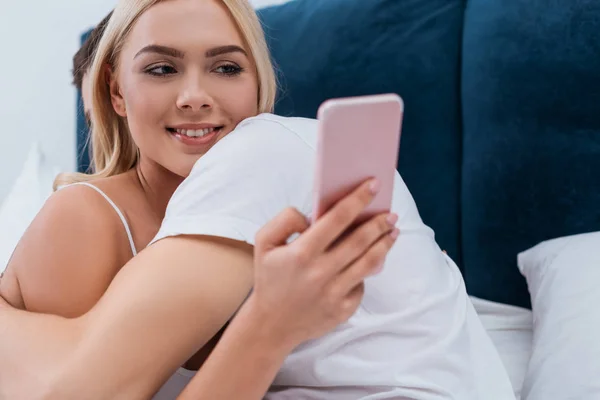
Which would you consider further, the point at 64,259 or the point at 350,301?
the point at 64,259

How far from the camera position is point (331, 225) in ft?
1.87

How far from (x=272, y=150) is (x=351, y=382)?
28 centimetres

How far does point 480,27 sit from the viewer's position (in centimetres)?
155

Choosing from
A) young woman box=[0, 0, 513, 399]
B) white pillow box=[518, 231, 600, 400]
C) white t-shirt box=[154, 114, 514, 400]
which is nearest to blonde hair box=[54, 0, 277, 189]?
young woman box=[0, 0, 513, 399]

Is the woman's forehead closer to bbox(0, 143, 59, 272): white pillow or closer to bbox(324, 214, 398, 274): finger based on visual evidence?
bbox(324, 214, 398, 274): finger

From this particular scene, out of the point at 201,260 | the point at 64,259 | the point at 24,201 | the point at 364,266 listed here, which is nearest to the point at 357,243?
the point at 364,266

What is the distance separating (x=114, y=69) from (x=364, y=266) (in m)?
0.67

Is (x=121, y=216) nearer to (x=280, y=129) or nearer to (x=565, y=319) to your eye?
(x=280, y=129)

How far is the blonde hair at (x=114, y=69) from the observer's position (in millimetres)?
1013

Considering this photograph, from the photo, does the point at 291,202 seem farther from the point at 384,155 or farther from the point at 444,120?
the point at 444,120

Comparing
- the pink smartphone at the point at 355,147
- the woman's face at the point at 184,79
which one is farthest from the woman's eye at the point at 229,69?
the pink smartphone at the point at 355,147

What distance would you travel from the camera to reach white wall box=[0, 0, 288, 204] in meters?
2.31

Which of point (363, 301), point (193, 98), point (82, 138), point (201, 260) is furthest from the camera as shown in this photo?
point (82, 138)

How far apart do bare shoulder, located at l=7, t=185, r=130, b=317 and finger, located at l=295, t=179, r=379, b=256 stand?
39cm
